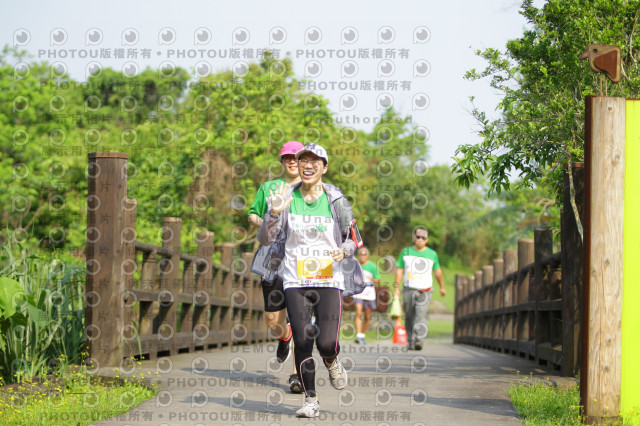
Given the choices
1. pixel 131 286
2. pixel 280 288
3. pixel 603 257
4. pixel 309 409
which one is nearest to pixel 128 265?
pixel 131 286

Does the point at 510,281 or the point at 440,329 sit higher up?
the point at 510,281

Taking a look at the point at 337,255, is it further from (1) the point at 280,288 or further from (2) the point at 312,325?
(1) the point at 280,288

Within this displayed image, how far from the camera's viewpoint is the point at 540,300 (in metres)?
9.82

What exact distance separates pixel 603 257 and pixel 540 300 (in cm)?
484

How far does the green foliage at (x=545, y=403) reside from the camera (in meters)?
5.44

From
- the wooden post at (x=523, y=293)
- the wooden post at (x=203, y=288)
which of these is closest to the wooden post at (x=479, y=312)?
the wooden post at (x=523, y=293)

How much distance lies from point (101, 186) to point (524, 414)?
12.9 ft

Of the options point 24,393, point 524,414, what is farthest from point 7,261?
point 524,414

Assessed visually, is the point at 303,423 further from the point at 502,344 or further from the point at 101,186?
the point at 502,344

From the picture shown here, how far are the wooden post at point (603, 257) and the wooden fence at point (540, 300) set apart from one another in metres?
2.10

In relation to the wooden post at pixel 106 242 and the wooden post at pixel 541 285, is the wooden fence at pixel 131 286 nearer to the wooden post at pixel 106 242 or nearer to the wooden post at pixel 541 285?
the wooden post at pixel 106 242

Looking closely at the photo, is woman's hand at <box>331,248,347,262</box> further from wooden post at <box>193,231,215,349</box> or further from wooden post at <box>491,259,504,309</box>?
wooden post at <box>491,259,504,309</box>

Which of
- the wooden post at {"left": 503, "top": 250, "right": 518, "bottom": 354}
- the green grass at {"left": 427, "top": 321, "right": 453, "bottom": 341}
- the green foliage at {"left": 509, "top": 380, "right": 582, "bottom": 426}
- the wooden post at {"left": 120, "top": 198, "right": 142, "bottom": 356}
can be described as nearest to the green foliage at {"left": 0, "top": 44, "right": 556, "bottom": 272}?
the wooden post at {"left": 503, "top": 250, "right": 518, "bottom": 354}

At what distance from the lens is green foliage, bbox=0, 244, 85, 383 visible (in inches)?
268
